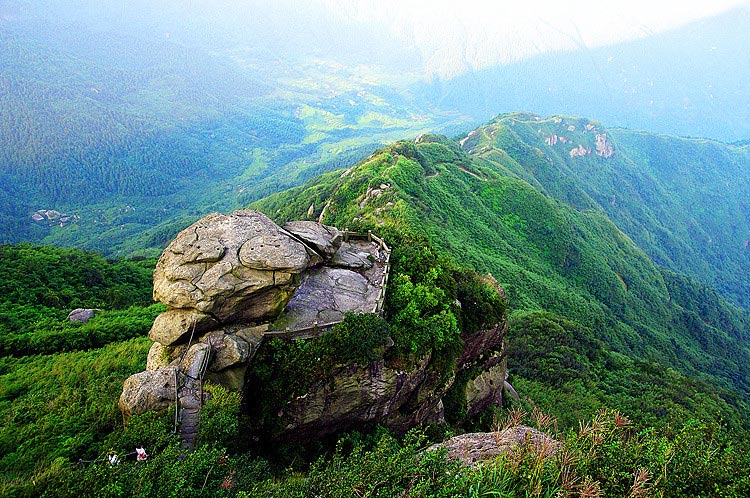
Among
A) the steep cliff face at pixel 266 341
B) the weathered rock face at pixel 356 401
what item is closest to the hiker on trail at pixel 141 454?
the steep cliff face at pixel 266 341

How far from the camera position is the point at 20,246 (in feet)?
149

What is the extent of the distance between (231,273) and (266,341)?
3.55 meters

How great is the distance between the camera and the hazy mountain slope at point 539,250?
67188 mm

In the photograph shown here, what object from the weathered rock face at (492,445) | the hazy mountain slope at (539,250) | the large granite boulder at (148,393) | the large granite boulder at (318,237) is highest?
the large granite boulder at (318,237)

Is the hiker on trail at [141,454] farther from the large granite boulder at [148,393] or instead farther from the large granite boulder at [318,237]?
the large granite boulder at [318,237]

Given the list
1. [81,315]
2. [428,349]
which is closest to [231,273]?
[428,349]

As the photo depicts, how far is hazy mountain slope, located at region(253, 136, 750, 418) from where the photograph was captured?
6719cm

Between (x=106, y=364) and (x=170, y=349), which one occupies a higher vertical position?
(x=170, y=349)

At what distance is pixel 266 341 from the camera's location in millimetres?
17891

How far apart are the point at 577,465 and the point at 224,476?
10417 millimetres

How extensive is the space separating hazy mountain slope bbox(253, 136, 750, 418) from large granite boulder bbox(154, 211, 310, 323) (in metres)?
35.4

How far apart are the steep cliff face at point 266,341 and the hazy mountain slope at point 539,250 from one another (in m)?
34.0

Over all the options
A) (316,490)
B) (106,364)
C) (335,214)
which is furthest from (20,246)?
(316,490)

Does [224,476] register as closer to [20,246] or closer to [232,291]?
[232,291]
